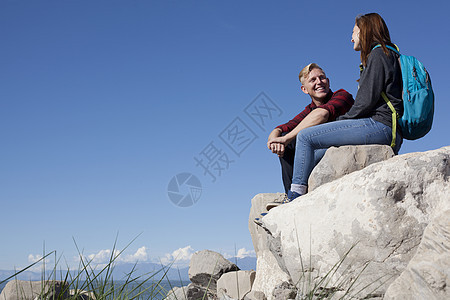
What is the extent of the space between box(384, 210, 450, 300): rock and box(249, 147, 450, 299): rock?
0.69 m

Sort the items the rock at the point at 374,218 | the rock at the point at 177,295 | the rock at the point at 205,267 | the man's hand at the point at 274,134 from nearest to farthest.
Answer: the rock at the point at 177,295, the rock at the point at 374,218, the man's hand at the point at 274,134, the rock at the point at 205,267

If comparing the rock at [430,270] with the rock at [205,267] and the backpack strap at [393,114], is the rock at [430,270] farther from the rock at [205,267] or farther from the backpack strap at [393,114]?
the rock at [205,267]

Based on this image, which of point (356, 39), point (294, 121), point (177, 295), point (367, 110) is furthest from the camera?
point (177, 295)

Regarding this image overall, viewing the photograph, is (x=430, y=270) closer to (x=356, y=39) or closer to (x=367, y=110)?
(x=367, y=110)

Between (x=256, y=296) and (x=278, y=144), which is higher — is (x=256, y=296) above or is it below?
below

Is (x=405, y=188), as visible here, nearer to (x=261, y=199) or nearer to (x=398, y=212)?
(x=398, y=212)

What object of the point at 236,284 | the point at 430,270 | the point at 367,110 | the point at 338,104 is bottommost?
the point at 430,270

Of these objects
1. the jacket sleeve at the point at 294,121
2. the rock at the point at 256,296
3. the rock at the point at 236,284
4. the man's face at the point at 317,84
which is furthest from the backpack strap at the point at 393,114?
the rock at the point at 236,284

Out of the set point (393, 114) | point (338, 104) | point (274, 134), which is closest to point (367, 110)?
point (393, 114)

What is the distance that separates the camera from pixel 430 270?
2889mm

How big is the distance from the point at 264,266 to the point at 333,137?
207 cm

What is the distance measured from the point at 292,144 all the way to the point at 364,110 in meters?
1.02

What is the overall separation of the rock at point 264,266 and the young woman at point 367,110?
1.00 meters

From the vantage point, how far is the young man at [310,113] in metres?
5.06
